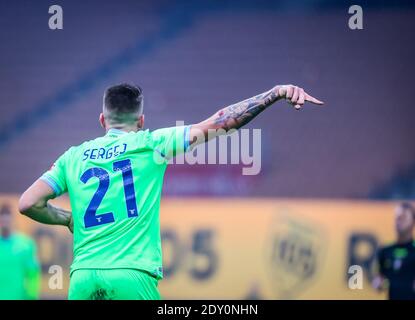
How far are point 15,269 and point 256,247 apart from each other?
2302 millimetres

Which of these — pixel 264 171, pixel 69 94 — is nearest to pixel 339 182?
pixel 264 171

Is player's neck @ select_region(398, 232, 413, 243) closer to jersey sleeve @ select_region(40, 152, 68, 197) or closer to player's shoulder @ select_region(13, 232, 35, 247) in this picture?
player's shoulder @ select_region(13, 232, 35, 247)

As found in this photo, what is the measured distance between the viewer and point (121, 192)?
3.54 m

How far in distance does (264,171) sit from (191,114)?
0.97 m

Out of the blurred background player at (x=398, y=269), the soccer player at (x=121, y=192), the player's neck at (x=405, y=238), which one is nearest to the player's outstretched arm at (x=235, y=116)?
the soccer player at (x=121, y=192)

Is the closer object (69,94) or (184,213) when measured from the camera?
(184,213)

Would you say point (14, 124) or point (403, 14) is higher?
point (403, 14)

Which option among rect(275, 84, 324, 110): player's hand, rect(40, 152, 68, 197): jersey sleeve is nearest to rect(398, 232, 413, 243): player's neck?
rect(275, 84, 324, 110): player's hand

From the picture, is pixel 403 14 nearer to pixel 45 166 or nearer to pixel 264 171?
pixel 264 171

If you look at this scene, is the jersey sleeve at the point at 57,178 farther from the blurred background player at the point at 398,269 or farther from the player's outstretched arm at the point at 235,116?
the blurred background player at the point at 398,269

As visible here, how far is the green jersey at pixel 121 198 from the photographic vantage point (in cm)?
352

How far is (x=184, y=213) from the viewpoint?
812 centimetres

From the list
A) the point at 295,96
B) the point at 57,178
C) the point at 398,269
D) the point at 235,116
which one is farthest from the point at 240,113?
the point at 398,269

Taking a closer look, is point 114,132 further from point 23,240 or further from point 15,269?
point 23,240
